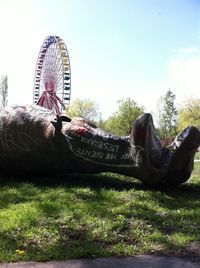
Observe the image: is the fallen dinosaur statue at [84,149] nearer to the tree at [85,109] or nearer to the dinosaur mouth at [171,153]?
the dinosaur mouth at [171,153]

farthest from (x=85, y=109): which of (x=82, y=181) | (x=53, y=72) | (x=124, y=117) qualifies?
(x=82, y=181)

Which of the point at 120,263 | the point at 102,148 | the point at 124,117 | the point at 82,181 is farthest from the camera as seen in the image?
the point at 124,117

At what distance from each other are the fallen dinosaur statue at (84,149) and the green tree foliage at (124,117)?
48151 millimetres

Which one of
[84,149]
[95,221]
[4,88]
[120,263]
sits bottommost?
[120,263]

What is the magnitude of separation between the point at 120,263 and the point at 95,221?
1.52 m

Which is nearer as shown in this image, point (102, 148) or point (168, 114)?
point (102, 148)

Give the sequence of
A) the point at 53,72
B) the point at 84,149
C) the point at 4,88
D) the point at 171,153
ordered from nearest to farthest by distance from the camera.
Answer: the point at 171,153, the point at 84,149, the point at 53,72, the point at 4,88

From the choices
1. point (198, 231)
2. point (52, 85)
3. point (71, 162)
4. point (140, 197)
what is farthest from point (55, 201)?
point (52, 85)

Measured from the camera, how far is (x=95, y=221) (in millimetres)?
6191

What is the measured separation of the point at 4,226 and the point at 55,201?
5.37ft

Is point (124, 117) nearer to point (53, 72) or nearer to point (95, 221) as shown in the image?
point (53, 72)

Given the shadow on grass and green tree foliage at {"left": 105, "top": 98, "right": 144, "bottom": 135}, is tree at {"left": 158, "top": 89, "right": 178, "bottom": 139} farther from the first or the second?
the shadow on grass

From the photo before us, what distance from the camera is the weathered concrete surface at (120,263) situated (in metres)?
4.62

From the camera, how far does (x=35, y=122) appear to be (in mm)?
10016
